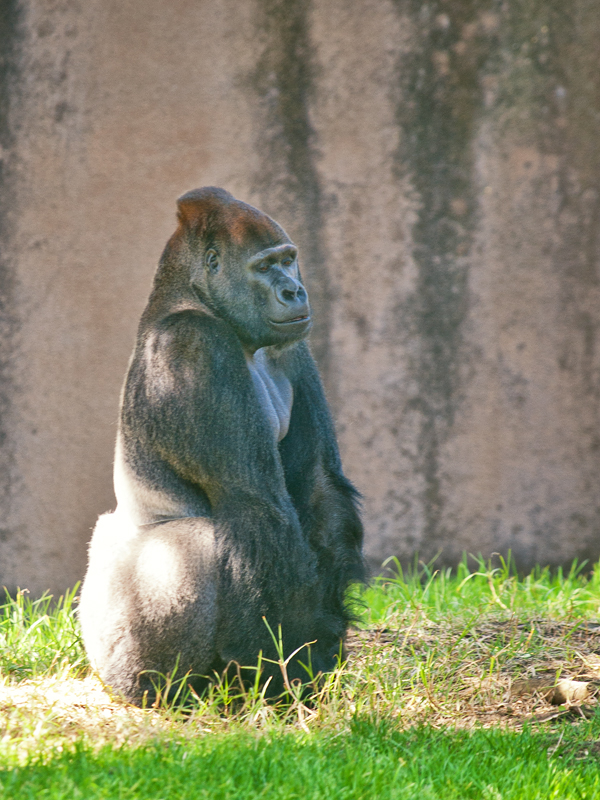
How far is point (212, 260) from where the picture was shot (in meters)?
2.69

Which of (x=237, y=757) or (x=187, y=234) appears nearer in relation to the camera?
(x=237, y=757)

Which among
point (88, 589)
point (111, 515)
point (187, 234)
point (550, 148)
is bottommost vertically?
point (88, 589)

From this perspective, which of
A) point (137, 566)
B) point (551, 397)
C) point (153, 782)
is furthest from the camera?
point (551, 397)

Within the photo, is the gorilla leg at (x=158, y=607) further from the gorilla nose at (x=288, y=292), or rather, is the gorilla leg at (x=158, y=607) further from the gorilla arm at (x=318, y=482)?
the gorilla nose at (x=288, y=292)

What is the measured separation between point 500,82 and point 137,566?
144 inches

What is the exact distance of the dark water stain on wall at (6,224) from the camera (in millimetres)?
4996

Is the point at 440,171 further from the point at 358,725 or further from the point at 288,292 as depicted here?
the point at 358,725

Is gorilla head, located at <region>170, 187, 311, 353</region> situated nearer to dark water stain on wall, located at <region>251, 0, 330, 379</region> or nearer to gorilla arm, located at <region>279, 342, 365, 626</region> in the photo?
gorilla arm, located at <region>279, 342, 365, 626</region>

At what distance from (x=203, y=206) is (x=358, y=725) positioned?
1.54 m

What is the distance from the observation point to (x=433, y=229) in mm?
5031

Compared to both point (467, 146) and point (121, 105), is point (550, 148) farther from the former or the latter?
point (121, 105)

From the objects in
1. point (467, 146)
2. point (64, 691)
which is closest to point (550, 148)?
point (467, 146)

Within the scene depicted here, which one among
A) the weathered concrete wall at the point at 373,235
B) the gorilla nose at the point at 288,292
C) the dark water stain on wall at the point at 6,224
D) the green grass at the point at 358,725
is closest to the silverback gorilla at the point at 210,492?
the gorilla nose at the point at 288,292

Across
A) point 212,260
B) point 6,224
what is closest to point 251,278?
point 212,260
